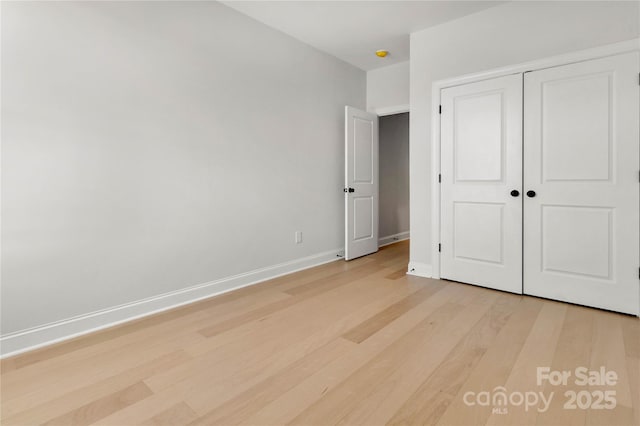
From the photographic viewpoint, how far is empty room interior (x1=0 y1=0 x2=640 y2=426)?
1.63 metres

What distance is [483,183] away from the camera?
124 inches

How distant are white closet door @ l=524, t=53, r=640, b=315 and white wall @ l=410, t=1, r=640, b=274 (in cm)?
29

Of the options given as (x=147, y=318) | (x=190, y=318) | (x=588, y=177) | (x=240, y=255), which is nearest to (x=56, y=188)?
(x=147, y=318)

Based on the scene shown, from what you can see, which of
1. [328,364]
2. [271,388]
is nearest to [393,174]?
→ [328,364]

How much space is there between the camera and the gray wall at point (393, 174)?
572 centimetres

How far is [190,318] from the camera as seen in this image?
2504 mm

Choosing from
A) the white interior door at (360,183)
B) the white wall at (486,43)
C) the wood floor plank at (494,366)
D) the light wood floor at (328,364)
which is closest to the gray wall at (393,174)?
the white interior door at (360,183)

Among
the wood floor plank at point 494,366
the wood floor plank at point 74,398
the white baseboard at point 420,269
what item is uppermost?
the white baseboard at point 420,269

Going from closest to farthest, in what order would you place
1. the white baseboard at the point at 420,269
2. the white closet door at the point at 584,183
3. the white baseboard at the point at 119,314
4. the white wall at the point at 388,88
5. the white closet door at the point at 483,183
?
1. the white baseboard at the point at 119,314
2. the white closet door at the point at 584,183
3. the white closet door at the point at 483,183
4. the white baseboard at the point at 420,269
5. the white wall at the point at 388,88

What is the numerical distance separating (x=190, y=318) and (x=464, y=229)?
8.65ft

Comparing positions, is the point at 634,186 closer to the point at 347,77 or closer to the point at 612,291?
the point at 612,291

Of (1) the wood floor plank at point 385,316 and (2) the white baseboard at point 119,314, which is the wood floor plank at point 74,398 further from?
Answer: (1) the wood floor plank at point 385,316

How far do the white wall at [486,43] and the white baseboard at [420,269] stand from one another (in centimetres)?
1

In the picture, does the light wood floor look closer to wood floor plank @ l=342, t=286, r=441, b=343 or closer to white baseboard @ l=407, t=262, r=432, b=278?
wood floor plank @ l=342, t=286, r=441, b=343
